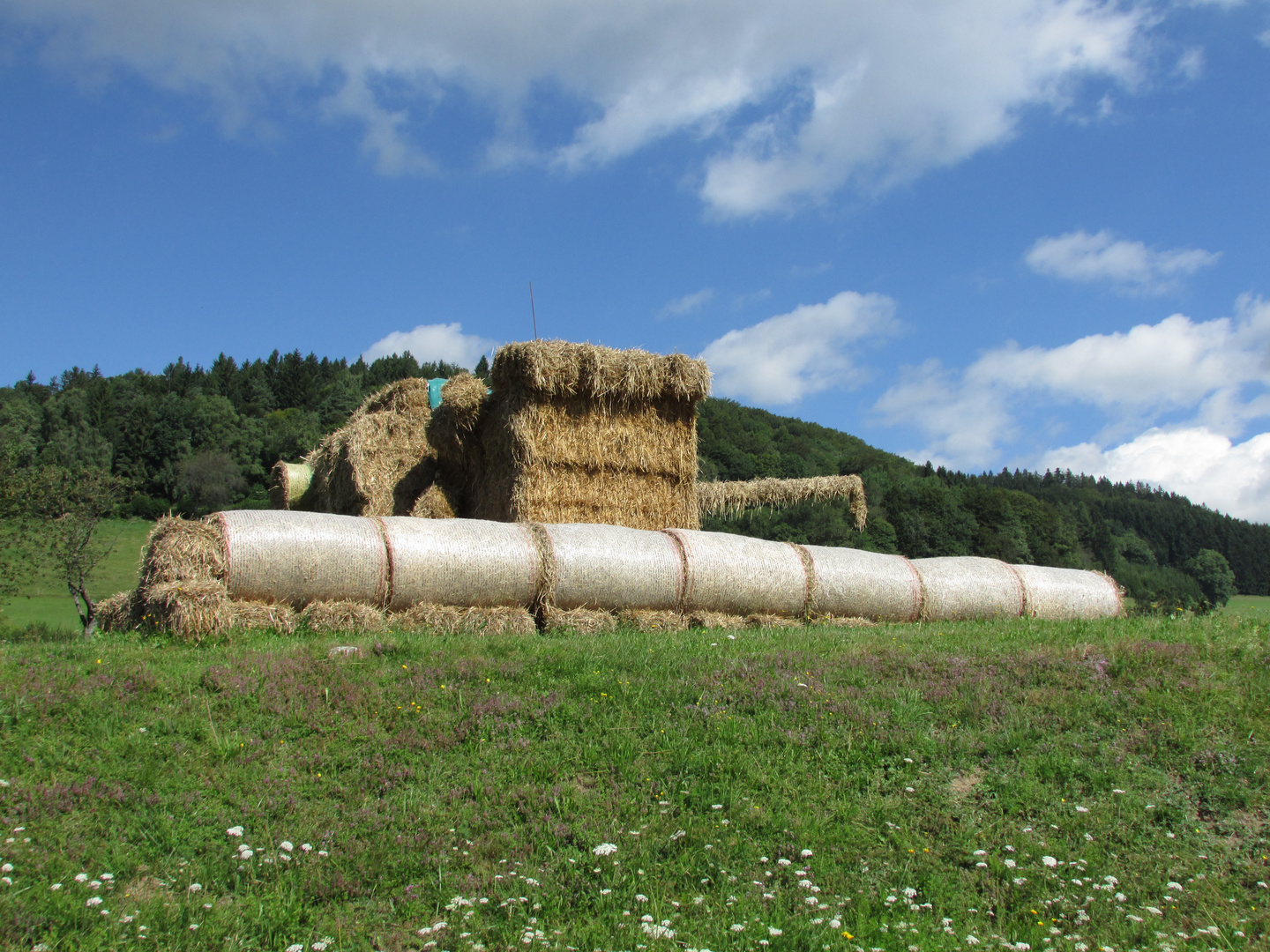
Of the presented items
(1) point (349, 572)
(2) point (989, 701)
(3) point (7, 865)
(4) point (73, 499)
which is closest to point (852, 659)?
(2) point (989, 701)

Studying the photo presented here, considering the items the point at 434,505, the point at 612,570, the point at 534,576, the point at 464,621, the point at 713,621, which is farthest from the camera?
Answer: the point at 434,505

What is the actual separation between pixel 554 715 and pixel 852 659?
2.99 metres

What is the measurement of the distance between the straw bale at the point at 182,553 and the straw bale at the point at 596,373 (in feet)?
17.3

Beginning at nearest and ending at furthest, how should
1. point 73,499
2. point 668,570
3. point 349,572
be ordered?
point 349,572 < point 668,570 < point 73,499

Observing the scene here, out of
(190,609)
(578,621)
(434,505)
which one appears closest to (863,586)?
(578,621)

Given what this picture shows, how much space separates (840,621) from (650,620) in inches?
110

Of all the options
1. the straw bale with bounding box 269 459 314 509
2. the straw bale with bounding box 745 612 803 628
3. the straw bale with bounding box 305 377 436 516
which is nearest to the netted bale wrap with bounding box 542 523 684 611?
the straw bale with bounding box 745 612 803 628

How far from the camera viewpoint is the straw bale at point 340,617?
8.78m

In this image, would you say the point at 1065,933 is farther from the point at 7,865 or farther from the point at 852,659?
the point at 7,865

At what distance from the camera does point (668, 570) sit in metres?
10.5

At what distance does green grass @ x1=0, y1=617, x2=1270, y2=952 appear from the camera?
4.44 meters

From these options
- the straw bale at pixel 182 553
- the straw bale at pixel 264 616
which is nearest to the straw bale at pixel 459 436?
the straw bale at pixel 182 553

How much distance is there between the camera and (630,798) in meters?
5.62

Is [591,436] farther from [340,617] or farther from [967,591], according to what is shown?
[967,591]
